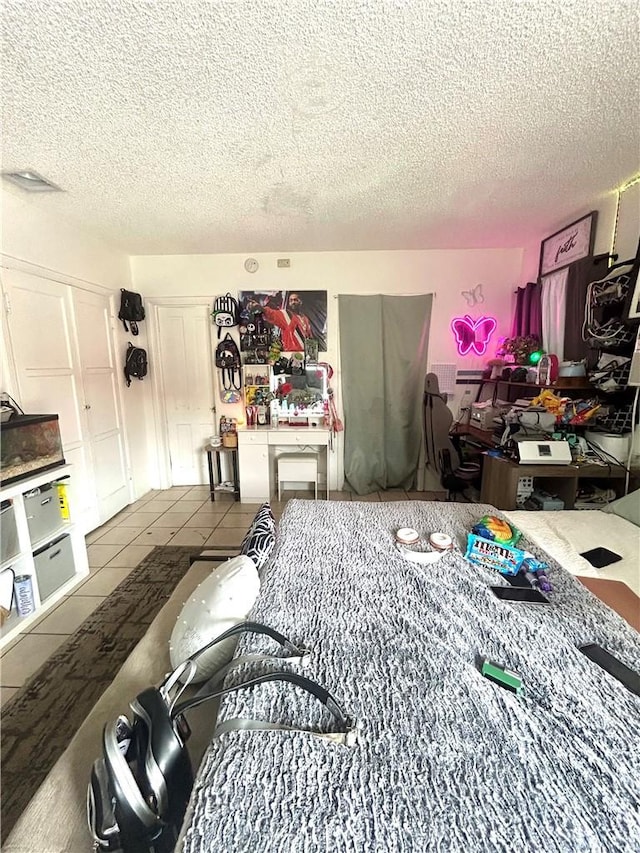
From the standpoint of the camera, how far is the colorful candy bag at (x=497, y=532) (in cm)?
147

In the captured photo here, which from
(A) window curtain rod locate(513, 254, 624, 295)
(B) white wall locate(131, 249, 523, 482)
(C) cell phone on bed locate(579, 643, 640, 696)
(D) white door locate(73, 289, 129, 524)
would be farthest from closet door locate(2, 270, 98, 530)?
(A) window curtain rod locate(513, 254, 624, 295)

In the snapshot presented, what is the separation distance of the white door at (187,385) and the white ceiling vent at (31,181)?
1.54 m

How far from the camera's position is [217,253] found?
3.59m

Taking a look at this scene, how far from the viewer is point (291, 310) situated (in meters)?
3.65

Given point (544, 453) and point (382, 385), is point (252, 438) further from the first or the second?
point (544, 453)

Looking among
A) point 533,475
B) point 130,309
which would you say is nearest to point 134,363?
point 130,309

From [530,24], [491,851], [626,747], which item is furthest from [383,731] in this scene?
[530,24]

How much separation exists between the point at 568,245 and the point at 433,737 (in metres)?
3.51

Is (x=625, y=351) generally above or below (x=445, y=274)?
below

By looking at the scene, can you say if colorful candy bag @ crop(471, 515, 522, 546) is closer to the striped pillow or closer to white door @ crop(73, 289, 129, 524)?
the striped pillow

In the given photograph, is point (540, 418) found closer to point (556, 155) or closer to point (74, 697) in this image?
point (556, 155)

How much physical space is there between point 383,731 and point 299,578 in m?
0.61

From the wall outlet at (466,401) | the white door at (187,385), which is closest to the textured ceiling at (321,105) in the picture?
the white door at (187,385)

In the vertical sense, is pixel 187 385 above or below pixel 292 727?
above
